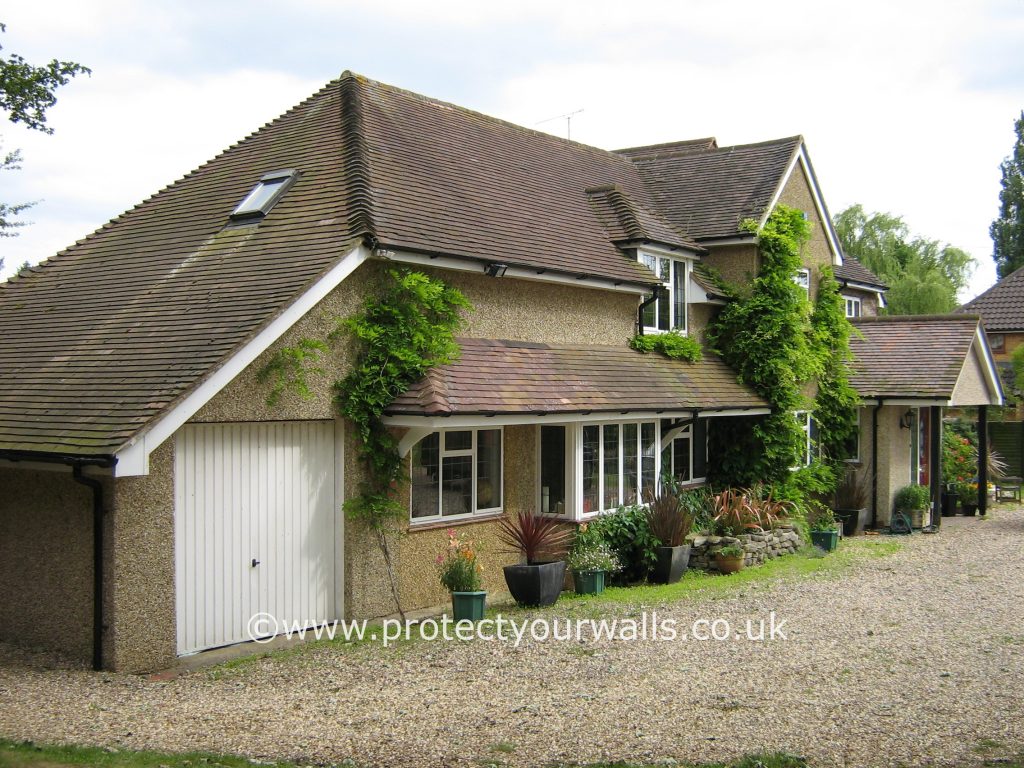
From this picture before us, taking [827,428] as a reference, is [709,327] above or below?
above

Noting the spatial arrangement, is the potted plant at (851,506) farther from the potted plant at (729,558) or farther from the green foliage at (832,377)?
the potted plant at (729,558)

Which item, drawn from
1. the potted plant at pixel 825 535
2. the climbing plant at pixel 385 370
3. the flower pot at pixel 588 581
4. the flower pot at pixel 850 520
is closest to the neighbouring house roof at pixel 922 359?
the flower pot at pixel 850 520

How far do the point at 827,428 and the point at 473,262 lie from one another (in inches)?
474

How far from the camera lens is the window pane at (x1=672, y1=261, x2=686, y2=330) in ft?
63.7

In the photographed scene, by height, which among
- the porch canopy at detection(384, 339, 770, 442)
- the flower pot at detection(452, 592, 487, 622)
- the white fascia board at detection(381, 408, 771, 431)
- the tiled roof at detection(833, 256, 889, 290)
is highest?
the tiled roof at detection(833, 256, 889, 290)

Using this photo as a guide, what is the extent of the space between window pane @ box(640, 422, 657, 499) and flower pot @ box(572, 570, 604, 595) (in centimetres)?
274

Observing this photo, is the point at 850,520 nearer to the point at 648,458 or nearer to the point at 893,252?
the point at 648,458

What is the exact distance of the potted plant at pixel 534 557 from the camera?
12977 mm

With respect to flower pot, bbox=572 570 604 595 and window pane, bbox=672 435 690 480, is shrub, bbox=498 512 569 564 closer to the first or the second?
flower pot, bbox=572 570 604 595

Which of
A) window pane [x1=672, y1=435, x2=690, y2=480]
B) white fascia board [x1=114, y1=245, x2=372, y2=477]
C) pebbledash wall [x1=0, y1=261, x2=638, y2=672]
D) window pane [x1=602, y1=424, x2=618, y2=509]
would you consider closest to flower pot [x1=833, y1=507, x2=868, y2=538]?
window pane [x1=672, y1=435, x2=690, y2=480]

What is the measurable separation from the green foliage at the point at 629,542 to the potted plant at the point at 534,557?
778 mm

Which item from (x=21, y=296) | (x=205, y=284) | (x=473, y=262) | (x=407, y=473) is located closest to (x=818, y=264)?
(x=473, y=262)

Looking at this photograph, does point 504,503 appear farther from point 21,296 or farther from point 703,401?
point 21,296

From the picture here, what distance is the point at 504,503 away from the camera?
14.7m
